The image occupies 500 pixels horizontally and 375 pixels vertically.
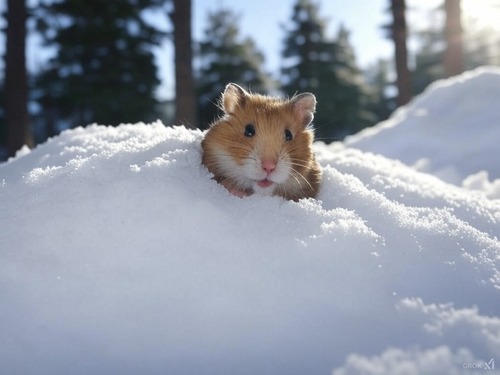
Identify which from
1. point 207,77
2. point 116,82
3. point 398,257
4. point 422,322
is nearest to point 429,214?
point 398,257

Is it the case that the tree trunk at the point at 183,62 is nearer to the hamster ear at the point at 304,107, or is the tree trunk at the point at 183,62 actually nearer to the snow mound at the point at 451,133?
the snow mound at the point at 451,133

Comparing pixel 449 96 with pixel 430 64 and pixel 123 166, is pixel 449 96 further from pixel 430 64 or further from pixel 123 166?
pixel 430 64

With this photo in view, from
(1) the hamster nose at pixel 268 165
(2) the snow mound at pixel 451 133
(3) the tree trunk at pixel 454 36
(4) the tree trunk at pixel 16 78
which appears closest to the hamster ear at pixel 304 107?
(1) the hamster nose at pixel 268 165

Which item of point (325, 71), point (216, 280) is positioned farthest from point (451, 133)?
point (325, 71)

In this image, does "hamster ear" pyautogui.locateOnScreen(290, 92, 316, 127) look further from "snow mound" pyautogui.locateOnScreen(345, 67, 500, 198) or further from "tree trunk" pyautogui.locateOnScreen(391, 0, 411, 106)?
"tree trunk" pyautogui.locateOnScreen(391, 0, 411, 106)

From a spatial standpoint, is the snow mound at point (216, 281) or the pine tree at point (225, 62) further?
the pine tree at point (225, 62)

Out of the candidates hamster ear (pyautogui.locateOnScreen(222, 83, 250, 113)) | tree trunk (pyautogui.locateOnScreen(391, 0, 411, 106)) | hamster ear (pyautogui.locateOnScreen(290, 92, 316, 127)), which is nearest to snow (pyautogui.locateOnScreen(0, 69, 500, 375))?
hamster ear (pyautogui.locateOnScreen(222, 83, 250, 113))
